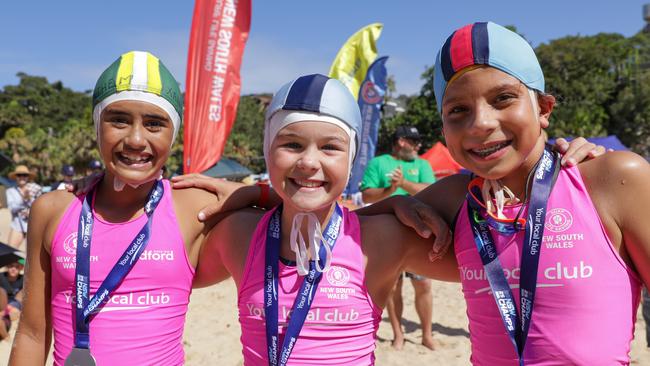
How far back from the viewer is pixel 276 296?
5.82 feet

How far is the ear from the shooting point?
1.74 meters

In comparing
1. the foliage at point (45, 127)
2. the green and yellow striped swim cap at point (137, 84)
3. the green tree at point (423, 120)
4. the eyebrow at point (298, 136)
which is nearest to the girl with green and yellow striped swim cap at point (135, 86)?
the green and yellow striped swim cap at point (137, 84)

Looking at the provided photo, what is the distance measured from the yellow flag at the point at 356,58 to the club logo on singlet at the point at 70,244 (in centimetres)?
990

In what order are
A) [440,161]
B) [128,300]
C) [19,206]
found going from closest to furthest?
[128,300] → [19,206] → [440,161]

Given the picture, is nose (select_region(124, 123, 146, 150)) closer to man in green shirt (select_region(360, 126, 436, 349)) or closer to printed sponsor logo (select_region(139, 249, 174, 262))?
printed sponsor logo (select_region(139, 249, 174, 262))

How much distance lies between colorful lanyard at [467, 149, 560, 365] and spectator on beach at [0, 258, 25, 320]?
20.8 feet

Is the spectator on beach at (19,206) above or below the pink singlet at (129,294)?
above

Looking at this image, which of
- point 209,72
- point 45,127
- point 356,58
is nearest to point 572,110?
point 356,58

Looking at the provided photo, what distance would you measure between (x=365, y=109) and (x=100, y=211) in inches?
381

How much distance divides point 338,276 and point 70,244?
115cm

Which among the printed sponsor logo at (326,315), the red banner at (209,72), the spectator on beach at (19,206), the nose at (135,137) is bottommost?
the printed sponsor logo at (326,315)

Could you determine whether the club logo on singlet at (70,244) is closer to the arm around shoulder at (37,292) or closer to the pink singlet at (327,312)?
the arm around shoulder at (37,292)

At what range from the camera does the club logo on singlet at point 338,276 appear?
179 centimetres

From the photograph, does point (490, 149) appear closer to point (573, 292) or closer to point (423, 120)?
point (573, 292)
